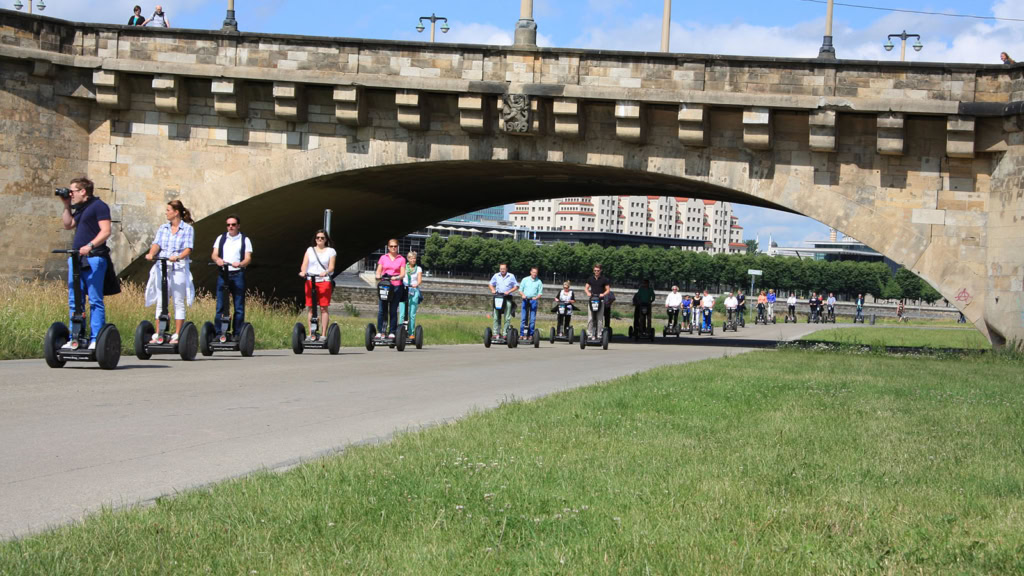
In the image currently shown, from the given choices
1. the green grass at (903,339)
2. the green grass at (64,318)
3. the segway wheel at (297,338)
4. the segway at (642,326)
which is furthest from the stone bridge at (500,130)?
the segway wheel at (297,338)

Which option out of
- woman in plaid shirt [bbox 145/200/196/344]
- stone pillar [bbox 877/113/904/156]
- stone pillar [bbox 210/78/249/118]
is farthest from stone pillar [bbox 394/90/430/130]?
woman in plaid shirt [bbox 145/200/196/344]

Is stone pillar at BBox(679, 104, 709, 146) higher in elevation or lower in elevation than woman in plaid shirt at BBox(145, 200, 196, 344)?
higher

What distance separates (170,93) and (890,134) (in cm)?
1549

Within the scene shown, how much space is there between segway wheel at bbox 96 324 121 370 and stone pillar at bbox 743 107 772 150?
15270mm

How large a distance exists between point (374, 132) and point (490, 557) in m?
22.0

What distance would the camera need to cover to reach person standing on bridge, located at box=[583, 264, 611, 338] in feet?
81.4

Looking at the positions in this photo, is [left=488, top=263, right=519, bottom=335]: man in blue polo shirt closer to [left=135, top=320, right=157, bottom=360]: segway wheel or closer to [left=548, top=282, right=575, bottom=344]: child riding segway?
[left=548, top=282, right=575, bottom=344]: child riding segway

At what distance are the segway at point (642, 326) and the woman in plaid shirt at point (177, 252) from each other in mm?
18772

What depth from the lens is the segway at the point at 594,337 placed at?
2419cm

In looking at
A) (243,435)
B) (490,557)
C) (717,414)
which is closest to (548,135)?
(717,414)

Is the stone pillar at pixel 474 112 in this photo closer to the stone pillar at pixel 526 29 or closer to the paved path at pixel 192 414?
the stone pillar at pixel 526 29

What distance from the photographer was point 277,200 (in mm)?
27125

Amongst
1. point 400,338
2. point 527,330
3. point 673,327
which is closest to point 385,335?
point 400,338

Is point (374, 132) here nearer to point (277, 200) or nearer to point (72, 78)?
point (277, 200)
